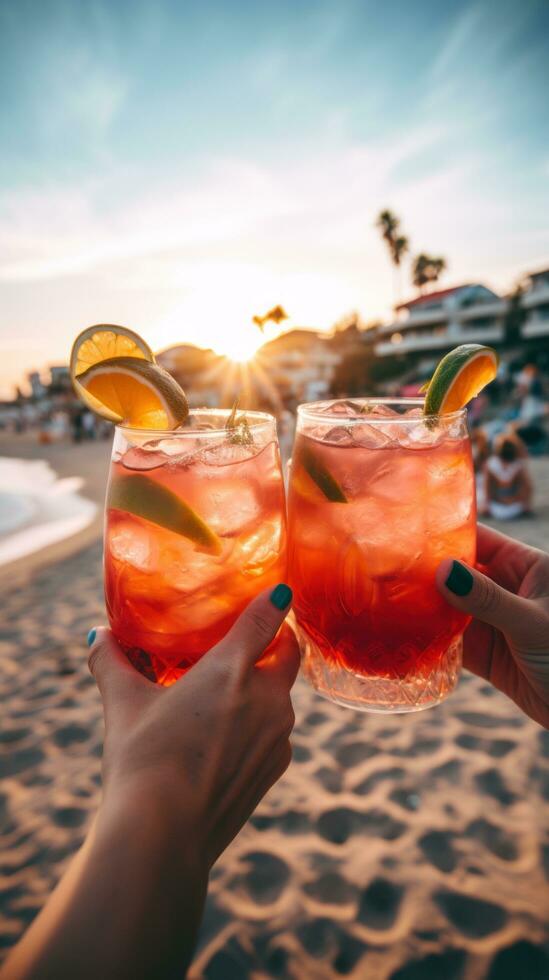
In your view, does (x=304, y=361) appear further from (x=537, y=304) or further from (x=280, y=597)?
(x=280, y=597)

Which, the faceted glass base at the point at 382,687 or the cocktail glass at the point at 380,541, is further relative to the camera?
the faceted glass base at the point at 382,687

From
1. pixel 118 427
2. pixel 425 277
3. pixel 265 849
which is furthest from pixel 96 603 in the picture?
pixel 425 277

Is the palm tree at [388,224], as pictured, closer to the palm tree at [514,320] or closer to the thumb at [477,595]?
the palm tree at [514,320]

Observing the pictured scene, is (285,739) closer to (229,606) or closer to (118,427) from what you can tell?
(229,606)

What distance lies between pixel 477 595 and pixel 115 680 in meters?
0.92

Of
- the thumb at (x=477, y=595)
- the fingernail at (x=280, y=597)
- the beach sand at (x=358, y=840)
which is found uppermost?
the fingernail at (x=280, y=597)

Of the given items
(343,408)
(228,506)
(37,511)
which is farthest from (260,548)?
(37,511)

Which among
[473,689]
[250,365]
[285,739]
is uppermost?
[250,365]

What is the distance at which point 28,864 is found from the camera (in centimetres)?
296

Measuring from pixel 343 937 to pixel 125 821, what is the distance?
2205mm

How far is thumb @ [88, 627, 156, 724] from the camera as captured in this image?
3.98 feet

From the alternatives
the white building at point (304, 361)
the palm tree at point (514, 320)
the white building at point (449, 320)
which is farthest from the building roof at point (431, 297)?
the white building at point (304, 361)

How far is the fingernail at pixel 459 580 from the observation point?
4.49 ft

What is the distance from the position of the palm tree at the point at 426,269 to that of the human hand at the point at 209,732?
205 ft
